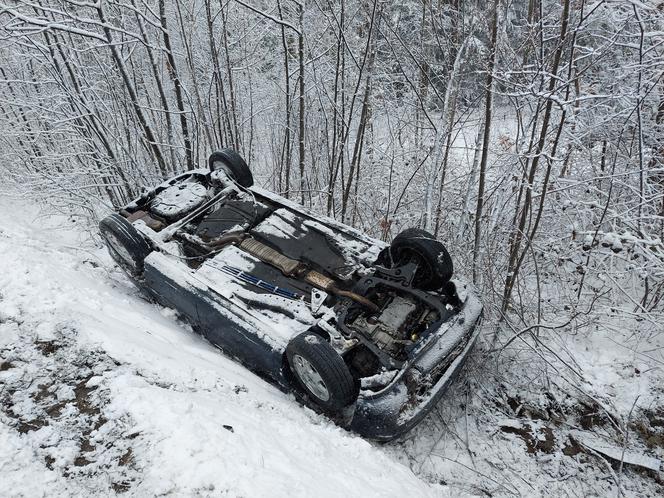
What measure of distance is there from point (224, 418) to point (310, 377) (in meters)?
0.89

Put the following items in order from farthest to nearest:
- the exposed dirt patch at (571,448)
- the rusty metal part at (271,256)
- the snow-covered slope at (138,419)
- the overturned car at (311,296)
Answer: the rusty metal part at (271,256), the exposed dirt patch at (571,448), the overturned car at (311,296), the snow-covered slope at (138,419)

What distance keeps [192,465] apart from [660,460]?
3.81m

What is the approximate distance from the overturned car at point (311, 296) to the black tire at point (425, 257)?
11mm

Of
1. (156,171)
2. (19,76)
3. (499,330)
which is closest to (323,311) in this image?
(499,330)

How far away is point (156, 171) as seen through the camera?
776 centimetres

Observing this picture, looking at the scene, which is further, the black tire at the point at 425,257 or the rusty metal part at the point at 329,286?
the black tire at the point at 425,257

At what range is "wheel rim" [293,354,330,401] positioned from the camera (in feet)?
11.7

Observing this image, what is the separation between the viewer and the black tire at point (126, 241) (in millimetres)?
4625

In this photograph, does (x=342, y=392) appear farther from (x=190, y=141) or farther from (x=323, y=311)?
(x=190, y=141)

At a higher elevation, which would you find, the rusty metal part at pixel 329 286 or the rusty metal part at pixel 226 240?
the rusty metal part at pixel 226 240

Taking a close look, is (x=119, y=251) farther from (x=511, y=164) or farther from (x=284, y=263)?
(x=511, y=164)

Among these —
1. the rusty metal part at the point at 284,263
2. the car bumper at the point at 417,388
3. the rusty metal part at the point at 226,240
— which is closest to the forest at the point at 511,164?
the car bumper at the point at 417,388

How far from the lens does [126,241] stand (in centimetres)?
462

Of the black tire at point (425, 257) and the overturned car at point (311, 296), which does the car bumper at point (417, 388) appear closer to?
the overturned car at point (311, 296)
